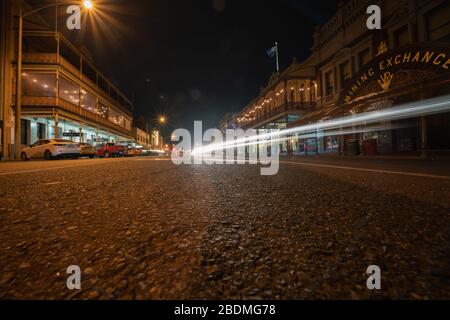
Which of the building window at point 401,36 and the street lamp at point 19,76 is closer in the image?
the street lamp at point 19,76

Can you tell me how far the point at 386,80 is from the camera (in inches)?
493

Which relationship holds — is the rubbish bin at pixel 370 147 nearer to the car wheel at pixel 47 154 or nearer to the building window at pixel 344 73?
the building window at pixel 344 73

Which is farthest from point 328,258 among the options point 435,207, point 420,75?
point 420,75

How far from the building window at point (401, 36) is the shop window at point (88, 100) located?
30.8m

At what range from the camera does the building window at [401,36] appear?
592 inches

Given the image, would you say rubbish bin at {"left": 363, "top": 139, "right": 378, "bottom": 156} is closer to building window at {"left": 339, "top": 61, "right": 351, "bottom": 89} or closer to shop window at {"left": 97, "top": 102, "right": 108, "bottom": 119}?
building window at {"left": 339, "top": 61, "right": 351, "bottom": 89}

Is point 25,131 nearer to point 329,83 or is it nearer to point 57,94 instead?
point 57,94

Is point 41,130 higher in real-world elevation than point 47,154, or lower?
higher

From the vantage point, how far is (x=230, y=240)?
1074mm

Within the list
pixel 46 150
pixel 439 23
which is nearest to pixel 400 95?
pixel 439 23

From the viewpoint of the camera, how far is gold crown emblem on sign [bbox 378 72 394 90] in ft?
40.3

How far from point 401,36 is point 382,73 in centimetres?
596

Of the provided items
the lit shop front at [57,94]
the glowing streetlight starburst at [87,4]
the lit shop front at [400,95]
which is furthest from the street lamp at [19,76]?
the lit shop front at [400,95]

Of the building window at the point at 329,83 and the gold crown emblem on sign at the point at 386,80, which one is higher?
the building window at the point at 329,83
